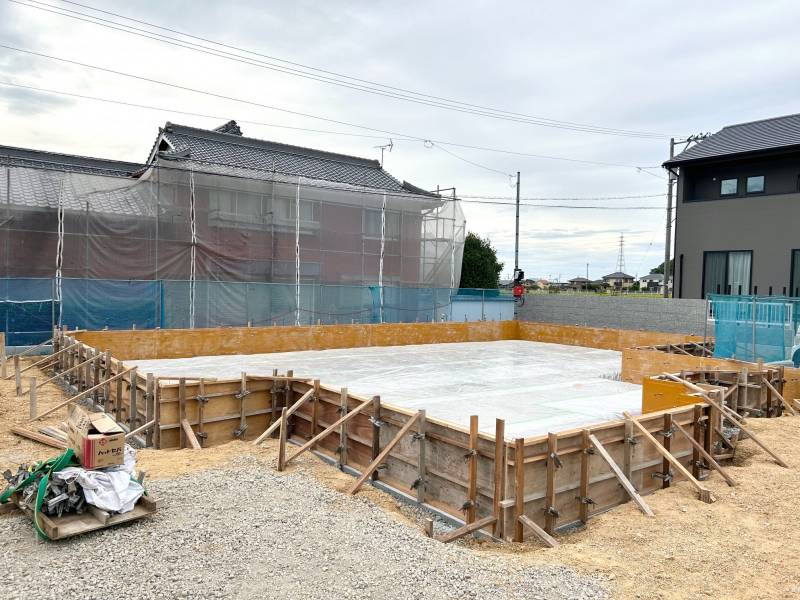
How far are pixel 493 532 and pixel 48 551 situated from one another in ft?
14.4

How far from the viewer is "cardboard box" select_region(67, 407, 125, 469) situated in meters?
6.01

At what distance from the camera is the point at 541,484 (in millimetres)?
6695

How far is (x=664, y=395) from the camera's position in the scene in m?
10.4

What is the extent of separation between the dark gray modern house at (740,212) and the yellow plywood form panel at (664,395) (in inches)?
611

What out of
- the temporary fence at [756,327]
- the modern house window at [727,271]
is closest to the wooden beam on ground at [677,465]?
the temporary fence at [756,327]

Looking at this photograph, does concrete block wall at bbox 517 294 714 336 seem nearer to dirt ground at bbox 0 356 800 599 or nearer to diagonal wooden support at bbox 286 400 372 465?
dirt ground at bbox 0 356 800 599

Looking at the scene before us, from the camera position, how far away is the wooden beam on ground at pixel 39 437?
8930 mm

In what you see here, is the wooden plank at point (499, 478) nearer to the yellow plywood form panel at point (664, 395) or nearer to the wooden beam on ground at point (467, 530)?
the wooden beam on ground at point (467, 530)

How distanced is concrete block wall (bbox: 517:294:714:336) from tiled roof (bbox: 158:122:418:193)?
10.5 m

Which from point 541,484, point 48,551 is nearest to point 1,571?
point 48,551

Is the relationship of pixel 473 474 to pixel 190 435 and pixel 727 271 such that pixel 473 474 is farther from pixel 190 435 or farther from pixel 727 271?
pixel 727 271

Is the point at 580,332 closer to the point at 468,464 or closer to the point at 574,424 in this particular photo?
the point at 574,424

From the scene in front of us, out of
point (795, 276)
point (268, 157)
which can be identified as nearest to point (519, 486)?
point (795, 276)

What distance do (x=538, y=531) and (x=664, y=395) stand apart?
5.35m
